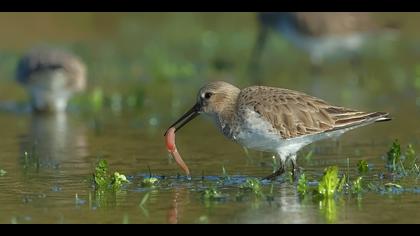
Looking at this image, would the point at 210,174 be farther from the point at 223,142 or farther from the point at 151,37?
the point at 151,37

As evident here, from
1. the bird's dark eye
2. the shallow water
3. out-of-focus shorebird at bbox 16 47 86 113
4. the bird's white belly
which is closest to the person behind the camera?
the shallow water

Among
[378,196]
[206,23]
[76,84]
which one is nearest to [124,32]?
[206,23]

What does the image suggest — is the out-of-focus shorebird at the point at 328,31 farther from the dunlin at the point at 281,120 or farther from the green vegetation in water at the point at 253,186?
the green vegetation in water at the point at 253,186

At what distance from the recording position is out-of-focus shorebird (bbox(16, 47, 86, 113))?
1653 cm

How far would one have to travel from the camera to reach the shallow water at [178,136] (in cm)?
877

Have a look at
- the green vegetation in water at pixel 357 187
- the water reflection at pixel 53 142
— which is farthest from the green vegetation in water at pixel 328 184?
the water reflection at pixel 53 142

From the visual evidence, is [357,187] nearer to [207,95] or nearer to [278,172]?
[278,172]

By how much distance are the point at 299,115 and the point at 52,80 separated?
23.2 ft

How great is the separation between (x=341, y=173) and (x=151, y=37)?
14.4 meters

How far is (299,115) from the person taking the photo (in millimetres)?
10469

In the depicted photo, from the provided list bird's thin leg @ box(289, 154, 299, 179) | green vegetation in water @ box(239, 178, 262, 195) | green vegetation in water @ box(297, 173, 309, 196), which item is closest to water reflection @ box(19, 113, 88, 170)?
bird's thin leg @ box(289, 154, 299, 179)

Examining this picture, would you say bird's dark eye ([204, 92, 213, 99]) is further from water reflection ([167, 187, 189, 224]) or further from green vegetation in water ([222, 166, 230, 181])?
water reflection ([167, 187, 189, 224])

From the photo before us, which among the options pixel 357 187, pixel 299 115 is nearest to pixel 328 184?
pixel 357 187

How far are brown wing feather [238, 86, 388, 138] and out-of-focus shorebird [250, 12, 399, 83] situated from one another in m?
9.89
